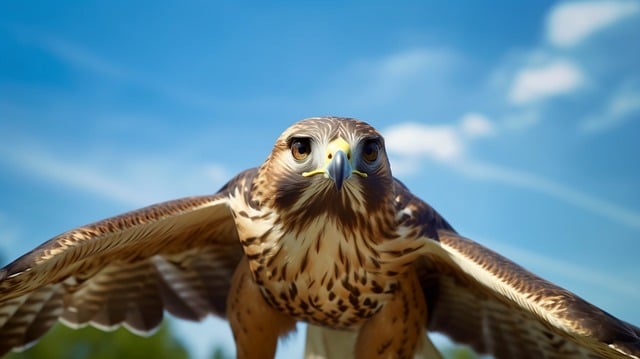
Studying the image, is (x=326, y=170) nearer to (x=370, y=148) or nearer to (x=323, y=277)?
(x=370, y=148)

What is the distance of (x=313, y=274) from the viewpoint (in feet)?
14.4

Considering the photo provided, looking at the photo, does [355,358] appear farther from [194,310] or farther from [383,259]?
[194,310]

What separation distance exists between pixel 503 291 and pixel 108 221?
2.62 m

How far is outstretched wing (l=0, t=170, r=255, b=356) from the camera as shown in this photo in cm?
453

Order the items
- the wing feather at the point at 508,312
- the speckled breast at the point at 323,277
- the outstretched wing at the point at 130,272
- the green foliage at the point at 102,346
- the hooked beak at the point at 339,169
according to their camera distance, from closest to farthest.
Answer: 1. the hooked beak at the point at 339,169
2. the wing feather at the point at 508,312
3. the speckled breast at the point at 323,277
4. the outstretched wing at the point at 130,272
5. the green foliage at the point at 102,346

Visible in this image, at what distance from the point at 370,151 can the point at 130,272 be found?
2494 millimetres

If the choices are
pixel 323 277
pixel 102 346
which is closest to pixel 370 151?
pixel 323 277

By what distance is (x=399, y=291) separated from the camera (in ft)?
15.3

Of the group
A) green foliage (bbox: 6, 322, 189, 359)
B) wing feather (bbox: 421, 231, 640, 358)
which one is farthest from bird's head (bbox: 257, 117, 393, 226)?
green foliage (bbox: 6, 322, 189, 359)

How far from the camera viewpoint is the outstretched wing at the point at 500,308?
13.1 ft

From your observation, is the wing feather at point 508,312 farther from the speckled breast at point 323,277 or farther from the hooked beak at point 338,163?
the hooked beak at point 338,163

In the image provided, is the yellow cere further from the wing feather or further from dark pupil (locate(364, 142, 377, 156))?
the wing feather

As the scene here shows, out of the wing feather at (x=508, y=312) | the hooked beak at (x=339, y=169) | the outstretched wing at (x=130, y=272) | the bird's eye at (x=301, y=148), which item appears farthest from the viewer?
the outstretched wing at (x=130, y=272)

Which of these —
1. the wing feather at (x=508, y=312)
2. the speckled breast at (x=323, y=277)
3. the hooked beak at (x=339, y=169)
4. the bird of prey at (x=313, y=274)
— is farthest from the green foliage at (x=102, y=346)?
the hooked beak at (x=339, y=169)
